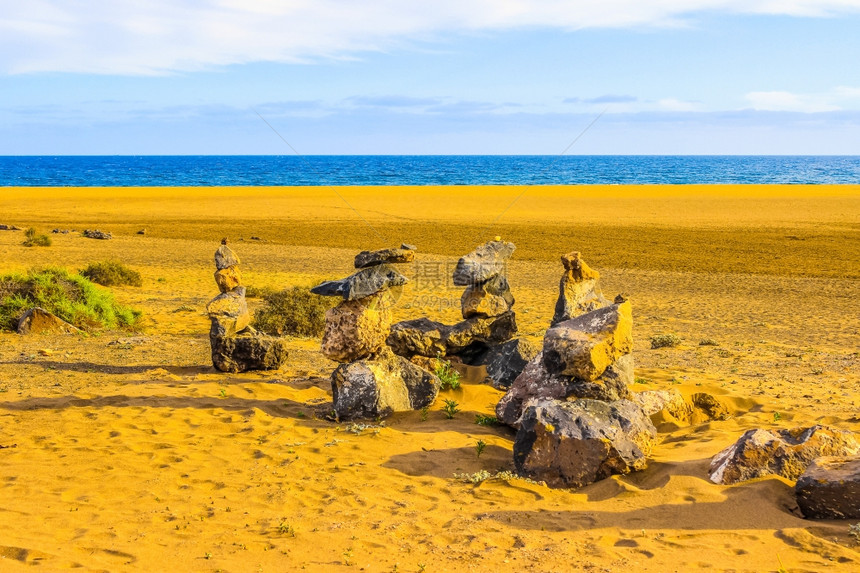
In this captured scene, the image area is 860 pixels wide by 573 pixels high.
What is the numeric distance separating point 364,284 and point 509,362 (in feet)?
9.55

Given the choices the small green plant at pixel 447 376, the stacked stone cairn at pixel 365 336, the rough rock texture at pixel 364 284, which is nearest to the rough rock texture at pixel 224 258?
the stacked stone cairn at pixel 365 336

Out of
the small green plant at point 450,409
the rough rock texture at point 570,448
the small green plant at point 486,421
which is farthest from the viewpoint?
the small green plant at point 450,409

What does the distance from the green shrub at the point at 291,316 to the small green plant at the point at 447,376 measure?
4.96 m

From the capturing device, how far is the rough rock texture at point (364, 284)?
9.23 meters

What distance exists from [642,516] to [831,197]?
5903 centimetres

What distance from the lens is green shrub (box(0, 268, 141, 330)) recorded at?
14.8 m

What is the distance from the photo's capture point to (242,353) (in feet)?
39.0

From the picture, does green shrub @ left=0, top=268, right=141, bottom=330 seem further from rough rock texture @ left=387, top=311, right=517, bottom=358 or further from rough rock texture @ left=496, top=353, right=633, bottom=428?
rough rock texture @ left=496, top=353, right=633, bottom=428

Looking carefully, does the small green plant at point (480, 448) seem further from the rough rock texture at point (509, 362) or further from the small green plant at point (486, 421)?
the rough rock texture at point (509, 362)

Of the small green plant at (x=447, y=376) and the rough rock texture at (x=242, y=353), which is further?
the rough rock texture at (x=242, y=353)

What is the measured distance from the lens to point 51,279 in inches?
626

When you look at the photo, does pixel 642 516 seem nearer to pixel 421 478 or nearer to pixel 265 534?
pixel 421 478

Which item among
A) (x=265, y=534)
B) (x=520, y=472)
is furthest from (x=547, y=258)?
(x=265, y=534)

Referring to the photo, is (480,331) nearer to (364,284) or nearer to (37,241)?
(364,284)
